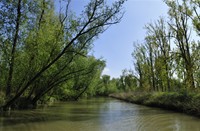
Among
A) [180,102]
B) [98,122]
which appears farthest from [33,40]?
[180,102]

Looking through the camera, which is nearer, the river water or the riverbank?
the river water

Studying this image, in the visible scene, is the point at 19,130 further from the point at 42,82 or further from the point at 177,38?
the point at 177,38

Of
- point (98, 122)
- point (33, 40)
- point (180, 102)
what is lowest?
point (98, 122)

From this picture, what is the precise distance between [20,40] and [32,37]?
103cm

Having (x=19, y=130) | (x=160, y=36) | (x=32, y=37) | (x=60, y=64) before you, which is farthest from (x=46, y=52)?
(x=160, y=36)

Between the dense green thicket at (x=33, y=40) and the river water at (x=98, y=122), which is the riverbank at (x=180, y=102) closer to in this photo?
the river water at (x=98, y=122)

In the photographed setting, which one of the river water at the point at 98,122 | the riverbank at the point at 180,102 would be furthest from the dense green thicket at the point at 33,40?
the riverbank at the point at 180,102

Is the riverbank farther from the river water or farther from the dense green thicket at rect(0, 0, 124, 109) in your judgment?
the dense green thicket at rect(0, 0, 124, 109)

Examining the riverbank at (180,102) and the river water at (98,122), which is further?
the riverbank at (180,102)

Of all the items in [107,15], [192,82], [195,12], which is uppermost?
[195,12]

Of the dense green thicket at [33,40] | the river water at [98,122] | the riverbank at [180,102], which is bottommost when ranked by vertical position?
the river water at [98,122]

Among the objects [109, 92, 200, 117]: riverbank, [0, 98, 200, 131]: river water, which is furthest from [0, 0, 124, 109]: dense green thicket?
[109, 92, 200, 117]: riverbank

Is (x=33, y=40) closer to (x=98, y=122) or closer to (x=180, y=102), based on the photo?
(x=98, y=122)

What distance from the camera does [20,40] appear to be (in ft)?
61.0
